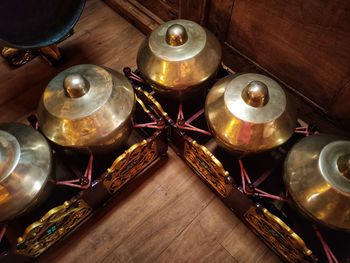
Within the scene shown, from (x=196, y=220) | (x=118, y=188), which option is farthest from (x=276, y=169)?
(x=118, y=188)

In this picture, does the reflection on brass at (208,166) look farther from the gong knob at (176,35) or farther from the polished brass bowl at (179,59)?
the gong knob at (176,35)

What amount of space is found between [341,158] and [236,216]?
471mm

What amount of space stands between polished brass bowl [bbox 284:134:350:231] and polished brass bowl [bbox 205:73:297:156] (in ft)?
0.27

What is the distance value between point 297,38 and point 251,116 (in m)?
0.35

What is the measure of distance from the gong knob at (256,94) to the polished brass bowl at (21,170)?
2.01 feet

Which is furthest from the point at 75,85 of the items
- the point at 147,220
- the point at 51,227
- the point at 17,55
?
the point at 17,55

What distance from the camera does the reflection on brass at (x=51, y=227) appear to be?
0.86m

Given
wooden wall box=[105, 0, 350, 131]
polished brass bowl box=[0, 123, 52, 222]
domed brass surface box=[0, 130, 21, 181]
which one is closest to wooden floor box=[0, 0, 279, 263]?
polished brass bowl box=[0, 123, 52, 222]

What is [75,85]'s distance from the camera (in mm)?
892

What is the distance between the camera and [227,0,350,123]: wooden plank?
0.89 meters

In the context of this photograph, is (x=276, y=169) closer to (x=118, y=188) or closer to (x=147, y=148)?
(x=147, y=148)

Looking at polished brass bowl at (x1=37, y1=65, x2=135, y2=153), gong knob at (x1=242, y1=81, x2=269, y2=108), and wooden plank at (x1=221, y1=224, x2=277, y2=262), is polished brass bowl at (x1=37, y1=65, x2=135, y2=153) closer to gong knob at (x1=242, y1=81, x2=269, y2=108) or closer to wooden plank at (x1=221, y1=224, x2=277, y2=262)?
gong knob at (x1=242, y1=81, x2=269, y2=108)

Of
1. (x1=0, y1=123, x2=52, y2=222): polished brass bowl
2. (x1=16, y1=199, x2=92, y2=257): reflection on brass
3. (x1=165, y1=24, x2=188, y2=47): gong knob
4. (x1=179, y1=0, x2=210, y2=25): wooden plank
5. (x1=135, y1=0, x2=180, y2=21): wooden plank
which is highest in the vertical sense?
(x1=165, y1=24, x2=188, y2=47): gong knob

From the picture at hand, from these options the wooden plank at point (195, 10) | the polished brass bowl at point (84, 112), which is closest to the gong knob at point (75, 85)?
the polished brass bowl at point (84, 112)
